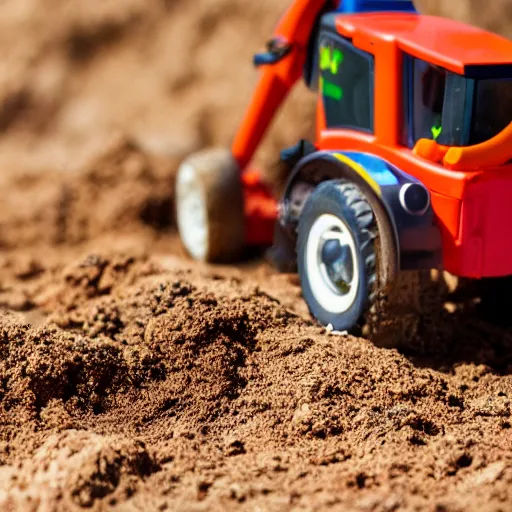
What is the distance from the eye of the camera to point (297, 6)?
3.81 m

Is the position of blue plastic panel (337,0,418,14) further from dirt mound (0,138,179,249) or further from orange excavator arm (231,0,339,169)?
dirt mound (0,138,179,249)

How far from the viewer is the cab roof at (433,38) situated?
2.91 meters

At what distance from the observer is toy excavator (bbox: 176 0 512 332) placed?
2926 mm

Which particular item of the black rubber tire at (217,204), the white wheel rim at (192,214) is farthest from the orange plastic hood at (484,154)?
the white wheel rim at (192,214)

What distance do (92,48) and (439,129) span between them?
4.91 meters

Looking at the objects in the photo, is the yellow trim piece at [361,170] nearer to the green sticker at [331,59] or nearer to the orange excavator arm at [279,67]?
the green sticker at [331,59]

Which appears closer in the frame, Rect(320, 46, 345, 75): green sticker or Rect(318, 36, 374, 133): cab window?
Rect(318, 36, 374, 133): cab window

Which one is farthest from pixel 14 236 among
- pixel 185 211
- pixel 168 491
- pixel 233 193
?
pixel 168 491

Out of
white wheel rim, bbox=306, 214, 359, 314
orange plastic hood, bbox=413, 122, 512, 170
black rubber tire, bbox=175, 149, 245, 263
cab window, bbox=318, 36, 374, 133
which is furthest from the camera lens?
black rubber tire, bbox=175, 149, 245, 263

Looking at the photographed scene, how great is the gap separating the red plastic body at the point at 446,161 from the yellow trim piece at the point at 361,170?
158 mm

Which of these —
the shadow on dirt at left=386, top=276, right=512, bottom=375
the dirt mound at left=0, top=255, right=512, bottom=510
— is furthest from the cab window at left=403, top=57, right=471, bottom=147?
the dirt mound at left=0, top=255, right=512, bottom=510

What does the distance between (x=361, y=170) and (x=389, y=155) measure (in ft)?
0.60

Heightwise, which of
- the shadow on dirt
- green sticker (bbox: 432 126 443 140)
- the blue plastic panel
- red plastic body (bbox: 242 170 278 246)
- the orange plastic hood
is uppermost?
the blue plastic panel

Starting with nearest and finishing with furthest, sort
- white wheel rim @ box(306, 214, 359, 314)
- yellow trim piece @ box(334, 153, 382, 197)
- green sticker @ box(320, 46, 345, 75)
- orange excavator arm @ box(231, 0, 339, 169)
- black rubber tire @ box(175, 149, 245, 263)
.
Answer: yellow trim piece @ box(334, 153, 382, 197) < white wheel rim @ box(306, 214, 359, 314) < green sticker @ box(320, 46, 345, 75) < orange excavator arm @ box(231, 0, 339, 169) < black rubber tire @ box(175, 149, 245, 263)
